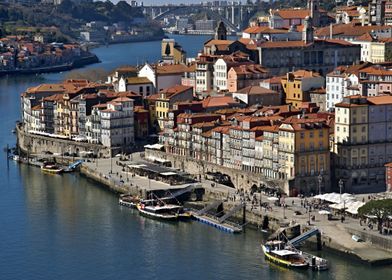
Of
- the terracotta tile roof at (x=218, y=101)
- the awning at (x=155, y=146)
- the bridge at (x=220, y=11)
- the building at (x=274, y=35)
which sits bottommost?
the bridge at (x=220, y=11)

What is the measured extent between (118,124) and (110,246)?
12738mm

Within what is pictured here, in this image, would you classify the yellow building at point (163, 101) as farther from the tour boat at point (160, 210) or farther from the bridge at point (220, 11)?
the bridge at point (220, 11)

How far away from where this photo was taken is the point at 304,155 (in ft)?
110

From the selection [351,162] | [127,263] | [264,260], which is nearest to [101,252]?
[127,263]

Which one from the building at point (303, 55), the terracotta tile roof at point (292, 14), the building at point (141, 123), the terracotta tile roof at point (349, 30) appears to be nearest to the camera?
the building at point (141, 123)

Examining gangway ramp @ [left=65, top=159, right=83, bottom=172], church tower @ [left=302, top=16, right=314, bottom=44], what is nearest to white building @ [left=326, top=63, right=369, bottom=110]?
church tower @ [left=302, top=16, right=314, bottom=44]

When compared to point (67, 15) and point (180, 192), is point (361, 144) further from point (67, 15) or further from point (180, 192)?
point (67, 15)

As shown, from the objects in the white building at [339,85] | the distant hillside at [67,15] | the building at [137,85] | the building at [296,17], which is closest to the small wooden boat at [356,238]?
the white building at [339,85]

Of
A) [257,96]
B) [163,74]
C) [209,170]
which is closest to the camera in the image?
[209,170]

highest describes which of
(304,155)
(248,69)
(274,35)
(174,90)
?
(274,35)

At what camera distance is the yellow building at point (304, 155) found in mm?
33406

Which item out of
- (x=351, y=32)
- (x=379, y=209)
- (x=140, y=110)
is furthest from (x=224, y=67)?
(x=379, y=209)

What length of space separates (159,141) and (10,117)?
657 inches

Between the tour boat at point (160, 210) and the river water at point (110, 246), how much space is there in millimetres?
332
